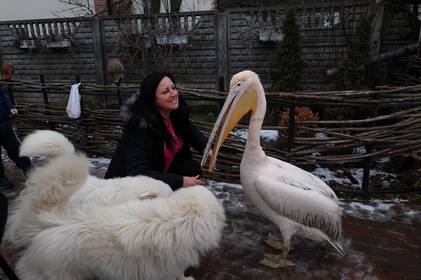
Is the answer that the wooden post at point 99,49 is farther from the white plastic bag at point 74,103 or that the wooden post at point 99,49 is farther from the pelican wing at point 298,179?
the pelican wing at point 298,179

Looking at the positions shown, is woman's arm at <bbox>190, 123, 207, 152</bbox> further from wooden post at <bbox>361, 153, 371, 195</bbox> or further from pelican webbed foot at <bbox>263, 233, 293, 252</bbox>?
wooden post at <bbox>361, 153, 371, 195</bbox>

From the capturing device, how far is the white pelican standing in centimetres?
249

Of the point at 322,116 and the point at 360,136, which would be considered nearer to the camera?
the point at 360,136

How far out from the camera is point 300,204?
8.10 ft

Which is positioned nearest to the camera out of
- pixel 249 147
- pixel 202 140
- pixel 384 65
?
pixel 249 147

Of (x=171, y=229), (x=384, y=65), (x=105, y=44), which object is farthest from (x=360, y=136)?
(x=105, y=44)

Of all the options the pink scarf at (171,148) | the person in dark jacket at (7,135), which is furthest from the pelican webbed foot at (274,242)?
the person in dark jacket at (7,135)

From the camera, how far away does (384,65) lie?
269 inches

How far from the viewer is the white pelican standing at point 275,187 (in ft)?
8.16

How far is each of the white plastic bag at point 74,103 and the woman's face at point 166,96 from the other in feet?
9.54

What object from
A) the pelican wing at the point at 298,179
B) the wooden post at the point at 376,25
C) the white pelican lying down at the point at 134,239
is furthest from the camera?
the wooden post at the point at 376,25

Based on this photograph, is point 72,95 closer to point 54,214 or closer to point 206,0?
point 54,214

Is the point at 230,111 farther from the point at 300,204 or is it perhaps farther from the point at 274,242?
the point at 274,242

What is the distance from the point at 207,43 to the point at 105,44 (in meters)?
2.60
